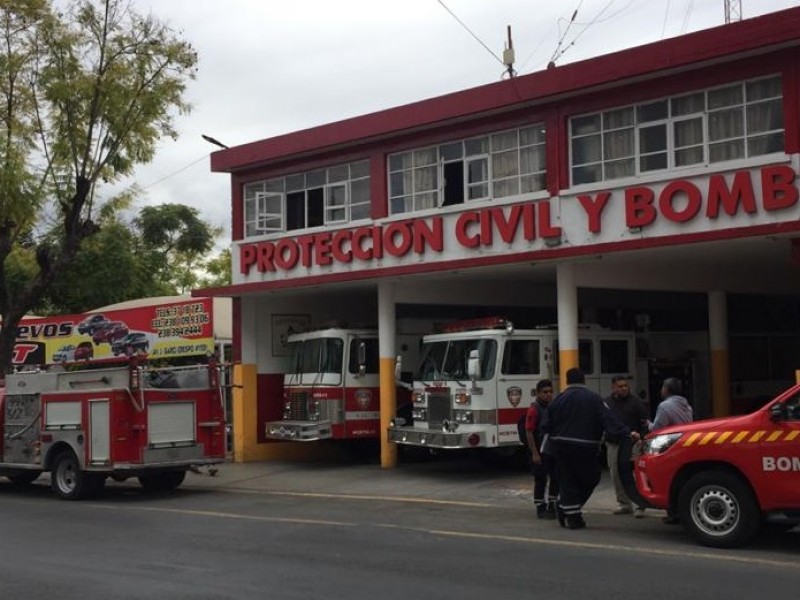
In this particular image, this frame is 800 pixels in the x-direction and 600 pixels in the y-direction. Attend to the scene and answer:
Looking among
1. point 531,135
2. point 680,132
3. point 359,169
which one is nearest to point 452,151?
point 531,135

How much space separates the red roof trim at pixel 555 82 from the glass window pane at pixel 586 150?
0.80 metres

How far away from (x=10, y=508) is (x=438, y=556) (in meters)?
8.05

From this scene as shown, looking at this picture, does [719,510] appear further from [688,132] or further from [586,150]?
[586,150]

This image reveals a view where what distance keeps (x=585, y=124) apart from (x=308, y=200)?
21.3ft

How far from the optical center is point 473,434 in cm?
1642

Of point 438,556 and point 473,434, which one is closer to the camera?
point 438,556

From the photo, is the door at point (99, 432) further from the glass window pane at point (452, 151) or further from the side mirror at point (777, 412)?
the side mirror at point (777, 412)

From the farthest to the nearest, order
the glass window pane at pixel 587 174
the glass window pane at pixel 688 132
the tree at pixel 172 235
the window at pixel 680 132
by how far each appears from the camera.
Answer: the tree at pixel 172 235 < the glass window pane at pixel 587 174 < the glass window pane at pixel 688 132 < the window at pixel 680 132

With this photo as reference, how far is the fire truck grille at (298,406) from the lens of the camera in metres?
19.8

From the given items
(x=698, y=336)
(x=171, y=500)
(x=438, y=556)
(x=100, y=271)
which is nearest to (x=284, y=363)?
(x=171, y=500)

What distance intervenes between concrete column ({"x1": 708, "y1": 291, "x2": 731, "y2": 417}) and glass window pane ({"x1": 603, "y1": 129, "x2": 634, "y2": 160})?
3984 millimetres

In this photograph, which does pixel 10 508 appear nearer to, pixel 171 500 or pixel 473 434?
pixel 171 500

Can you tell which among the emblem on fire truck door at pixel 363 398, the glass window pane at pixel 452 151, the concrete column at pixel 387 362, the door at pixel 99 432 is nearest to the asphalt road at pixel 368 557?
the door at pixel 99 432

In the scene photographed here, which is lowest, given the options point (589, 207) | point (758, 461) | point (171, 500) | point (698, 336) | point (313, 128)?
point (171, 500)
